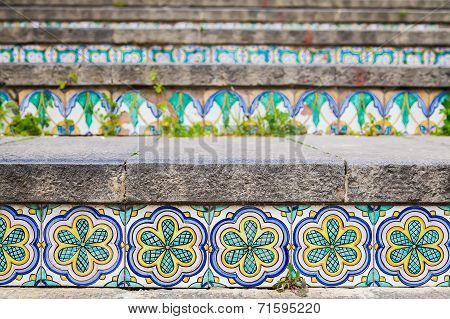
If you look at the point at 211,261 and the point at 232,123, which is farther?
the point at 232,123

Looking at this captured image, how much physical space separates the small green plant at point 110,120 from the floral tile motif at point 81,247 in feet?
3.85

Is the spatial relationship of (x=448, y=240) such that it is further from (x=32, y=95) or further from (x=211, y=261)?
(x=32, y=95)

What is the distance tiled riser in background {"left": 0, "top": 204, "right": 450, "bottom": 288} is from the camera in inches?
60.6

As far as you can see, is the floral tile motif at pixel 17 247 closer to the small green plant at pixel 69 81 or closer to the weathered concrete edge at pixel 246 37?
the small green plant at pixel 69 81

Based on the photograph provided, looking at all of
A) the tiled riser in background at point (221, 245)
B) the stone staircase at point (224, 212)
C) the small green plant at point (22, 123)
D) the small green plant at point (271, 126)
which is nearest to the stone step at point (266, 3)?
the small green plant at point (22, 123)

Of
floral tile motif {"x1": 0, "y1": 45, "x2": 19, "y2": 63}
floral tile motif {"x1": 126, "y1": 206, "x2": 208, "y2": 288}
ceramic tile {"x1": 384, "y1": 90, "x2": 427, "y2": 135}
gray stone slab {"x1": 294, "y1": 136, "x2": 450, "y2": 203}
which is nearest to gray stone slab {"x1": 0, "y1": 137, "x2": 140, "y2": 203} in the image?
floral tile motif {"x1": 126, "y1": 206, "x2": 208, "y2": 288}

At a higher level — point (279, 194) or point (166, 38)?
point (166, 38)

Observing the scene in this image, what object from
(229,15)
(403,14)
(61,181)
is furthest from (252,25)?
(61,181)

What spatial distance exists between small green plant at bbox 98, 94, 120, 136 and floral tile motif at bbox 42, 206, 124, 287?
3.85 ft

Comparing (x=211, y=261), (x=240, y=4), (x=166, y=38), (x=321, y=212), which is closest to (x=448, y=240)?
(x=321, y=212)

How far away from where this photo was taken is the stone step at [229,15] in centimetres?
440

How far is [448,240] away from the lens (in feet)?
5.12

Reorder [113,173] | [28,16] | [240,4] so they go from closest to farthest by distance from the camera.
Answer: [113,173]
[28,16]
[240,4]

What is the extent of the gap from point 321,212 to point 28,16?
4.00 metres
